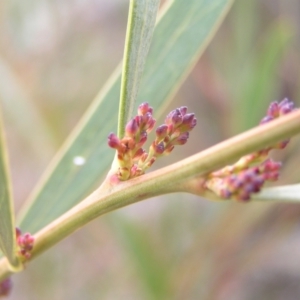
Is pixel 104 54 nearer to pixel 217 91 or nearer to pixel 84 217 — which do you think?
pixel 217 91

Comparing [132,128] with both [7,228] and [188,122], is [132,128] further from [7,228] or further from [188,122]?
[7,228]

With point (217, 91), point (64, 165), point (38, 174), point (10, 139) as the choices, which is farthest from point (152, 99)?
point (10, 139)

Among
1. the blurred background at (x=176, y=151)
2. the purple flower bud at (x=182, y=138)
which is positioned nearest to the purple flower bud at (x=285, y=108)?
the purple flower bud at (x=182, y=138)

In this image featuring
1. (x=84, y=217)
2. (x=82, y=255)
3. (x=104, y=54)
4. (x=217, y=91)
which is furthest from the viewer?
(x=104, y=54)

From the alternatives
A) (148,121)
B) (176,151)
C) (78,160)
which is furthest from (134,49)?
(176,151)

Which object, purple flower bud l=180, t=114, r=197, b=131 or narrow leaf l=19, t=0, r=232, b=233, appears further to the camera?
narrow leaf l=19, t=0, r=232, b=233

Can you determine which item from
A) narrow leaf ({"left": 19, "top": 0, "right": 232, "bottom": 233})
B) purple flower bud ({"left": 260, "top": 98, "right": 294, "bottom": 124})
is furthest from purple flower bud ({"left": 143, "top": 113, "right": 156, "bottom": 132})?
narrow leaf ({"left": 19, "top": 0, "right": 232, "bottom": 233})

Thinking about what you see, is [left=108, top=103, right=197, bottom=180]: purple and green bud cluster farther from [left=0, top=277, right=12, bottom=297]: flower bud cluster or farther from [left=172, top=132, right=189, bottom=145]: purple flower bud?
[left=0, top=277, right=12, bottom=297]: flower bud cluster
